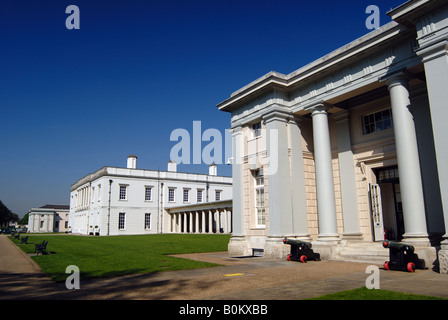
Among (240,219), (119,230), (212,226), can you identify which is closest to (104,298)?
(240,219)

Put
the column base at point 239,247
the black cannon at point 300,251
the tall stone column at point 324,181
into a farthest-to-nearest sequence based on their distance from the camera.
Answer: the column base at point 239,247, the tall stone column at point 324,181, the black cannon at point 300,251

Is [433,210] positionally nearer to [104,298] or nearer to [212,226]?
[104,298]

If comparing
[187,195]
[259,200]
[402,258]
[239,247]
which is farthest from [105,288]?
[187,195]

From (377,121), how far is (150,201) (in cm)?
4150

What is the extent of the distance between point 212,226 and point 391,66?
35.8m

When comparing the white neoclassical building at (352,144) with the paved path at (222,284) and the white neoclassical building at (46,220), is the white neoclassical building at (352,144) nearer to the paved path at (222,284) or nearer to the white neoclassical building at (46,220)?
the paved path at (222,284)

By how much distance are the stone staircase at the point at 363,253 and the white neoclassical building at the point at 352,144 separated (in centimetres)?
17

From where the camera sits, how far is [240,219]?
632 inches

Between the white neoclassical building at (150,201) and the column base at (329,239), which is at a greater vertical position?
the white neoclassical building at (150,201)

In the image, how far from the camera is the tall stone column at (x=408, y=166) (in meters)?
10.1

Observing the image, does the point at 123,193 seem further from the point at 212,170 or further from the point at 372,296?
the point at 372,296

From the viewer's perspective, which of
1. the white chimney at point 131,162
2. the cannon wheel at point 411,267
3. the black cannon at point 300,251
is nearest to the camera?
the cannon wheel at point 411,267

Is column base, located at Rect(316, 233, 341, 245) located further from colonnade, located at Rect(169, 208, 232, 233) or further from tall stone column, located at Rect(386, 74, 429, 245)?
colonnade, located at Rect(169, 208, 232, 233)

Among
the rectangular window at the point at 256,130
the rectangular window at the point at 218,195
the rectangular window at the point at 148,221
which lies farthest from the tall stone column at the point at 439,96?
the rectangular window at the point at 218,195
